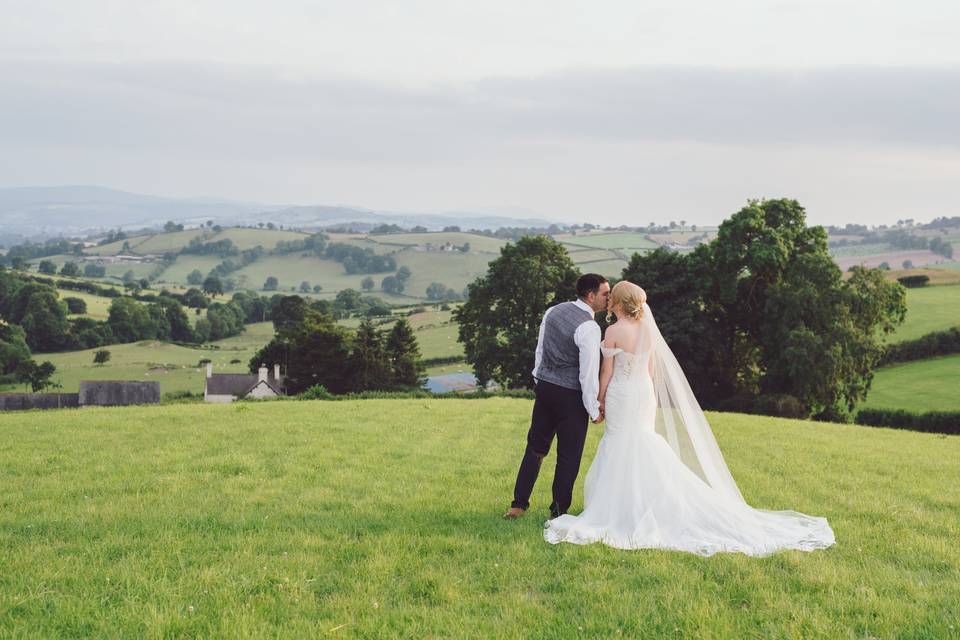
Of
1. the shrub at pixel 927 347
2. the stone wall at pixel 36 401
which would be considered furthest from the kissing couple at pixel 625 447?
the stone wall at pixel 36 401

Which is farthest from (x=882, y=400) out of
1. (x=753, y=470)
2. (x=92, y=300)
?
(x=92, y=300)

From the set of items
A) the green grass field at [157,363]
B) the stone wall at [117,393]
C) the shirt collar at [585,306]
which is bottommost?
the green grass field at [157,363]

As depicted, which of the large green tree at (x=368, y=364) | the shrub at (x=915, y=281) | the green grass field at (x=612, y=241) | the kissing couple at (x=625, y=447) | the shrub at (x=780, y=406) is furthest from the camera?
the green grass field at (x=612, y=241)

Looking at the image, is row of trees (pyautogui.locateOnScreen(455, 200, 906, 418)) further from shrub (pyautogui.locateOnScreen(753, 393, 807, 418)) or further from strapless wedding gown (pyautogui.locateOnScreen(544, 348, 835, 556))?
strapless wedding gown (pyautogui.locateOnScreen(544, 348, 835, 556))

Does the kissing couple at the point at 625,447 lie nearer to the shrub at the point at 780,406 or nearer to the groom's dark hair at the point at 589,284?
the groom's dark hair at the point at 589,284

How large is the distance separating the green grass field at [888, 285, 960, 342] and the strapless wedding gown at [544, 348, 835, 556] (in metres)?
50.1

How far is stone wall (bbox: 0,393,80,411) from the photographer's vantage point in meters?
52.7

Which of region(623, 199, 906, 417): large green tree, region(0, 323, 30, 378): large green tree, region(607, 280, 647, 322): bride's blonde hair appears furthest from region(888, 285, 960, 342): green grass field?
region(0, 323, 30, 378): large green tree

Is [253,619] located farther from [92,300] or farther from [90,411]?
[92,300]

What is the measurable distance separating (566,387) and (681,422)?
2129mm

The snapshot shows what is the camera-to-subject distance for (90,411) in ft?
79.2

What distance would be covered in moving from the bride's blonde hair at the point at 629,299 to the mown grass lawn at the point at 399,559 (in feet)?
10.4

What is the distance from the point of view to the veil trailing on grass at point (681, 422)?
32.7 feet

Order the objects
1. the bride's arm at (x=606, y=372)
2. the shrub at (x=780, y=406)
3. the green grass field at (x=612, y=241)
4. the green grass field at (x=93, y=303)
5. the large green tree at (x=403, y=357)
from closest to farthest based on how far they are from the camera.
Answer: the bride's arm at (x=606, y=372), the shrub at (x=780, y=406), the large green tree at (x=403, y=357), the green grass field at (x=93, y=303), the green grass field at (x=612, y=241)
